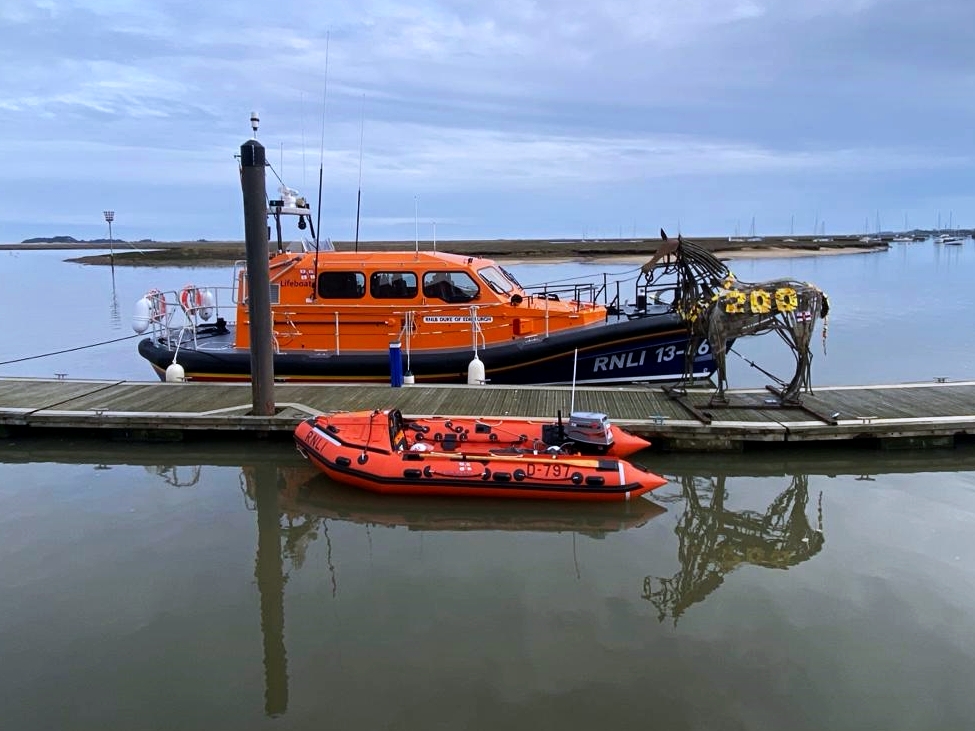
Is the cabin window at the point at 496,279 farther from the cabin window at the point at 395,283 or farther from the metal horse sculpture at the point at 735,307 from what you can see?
the metal horse sculpture at the point at 735,307

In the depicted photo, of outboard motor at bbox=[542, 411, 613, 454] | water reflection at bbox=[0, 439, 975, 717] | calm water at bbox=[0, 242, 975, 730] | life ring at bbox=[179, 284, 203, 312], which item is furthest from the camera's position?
life ring at bbox=[179, 284, 203, 312]

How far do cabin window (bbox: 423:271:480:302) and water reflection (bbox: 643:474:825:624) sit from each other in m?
4.14

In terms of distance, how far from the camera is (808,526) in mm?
5898

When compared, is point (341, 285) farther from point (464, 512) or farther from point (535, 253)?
point (535, 253)

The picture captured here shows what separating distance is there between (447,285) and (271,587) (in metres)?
5.45

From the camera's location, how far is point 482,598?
4680mm

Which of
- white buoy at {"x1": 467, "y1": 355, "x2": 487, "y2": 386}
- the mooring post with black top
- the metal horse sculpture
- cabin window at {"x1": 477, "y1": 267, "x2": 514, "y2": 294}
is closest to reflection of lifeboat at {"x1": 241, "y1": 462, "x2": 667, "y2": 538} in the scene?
the mooring post with black top

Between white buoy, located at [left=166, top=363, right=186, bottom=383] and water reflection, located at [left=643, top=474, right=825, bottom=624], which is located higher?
white buoy, located at [left=166, top=363, right=186, bottom=383]

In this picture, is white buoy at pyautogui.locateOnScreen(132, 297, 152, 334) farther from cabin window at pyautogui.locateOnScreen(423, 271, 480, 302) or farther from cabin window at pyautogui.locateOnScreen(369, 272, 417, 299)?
cabin window at pyautogui.locateOnScreen(423, 271, 480, 302)

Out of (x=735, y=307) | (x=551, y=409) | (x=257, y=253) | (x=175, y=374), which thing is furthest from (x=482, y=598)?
(x=175, y=374)

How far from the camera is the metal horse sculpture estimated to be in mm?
7469

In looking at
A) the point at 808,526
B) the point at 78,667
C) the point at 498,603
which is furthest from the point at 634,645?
the point at 78,667

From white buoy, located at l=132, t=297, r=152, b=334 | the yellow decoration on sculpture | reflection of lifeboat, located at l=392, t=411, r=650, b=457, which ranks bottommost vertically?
reflection of lifeboat, located at l=392, t=411, r=650, b=457

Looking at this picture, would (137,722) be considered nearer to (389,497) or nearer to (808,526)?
(389,497)
